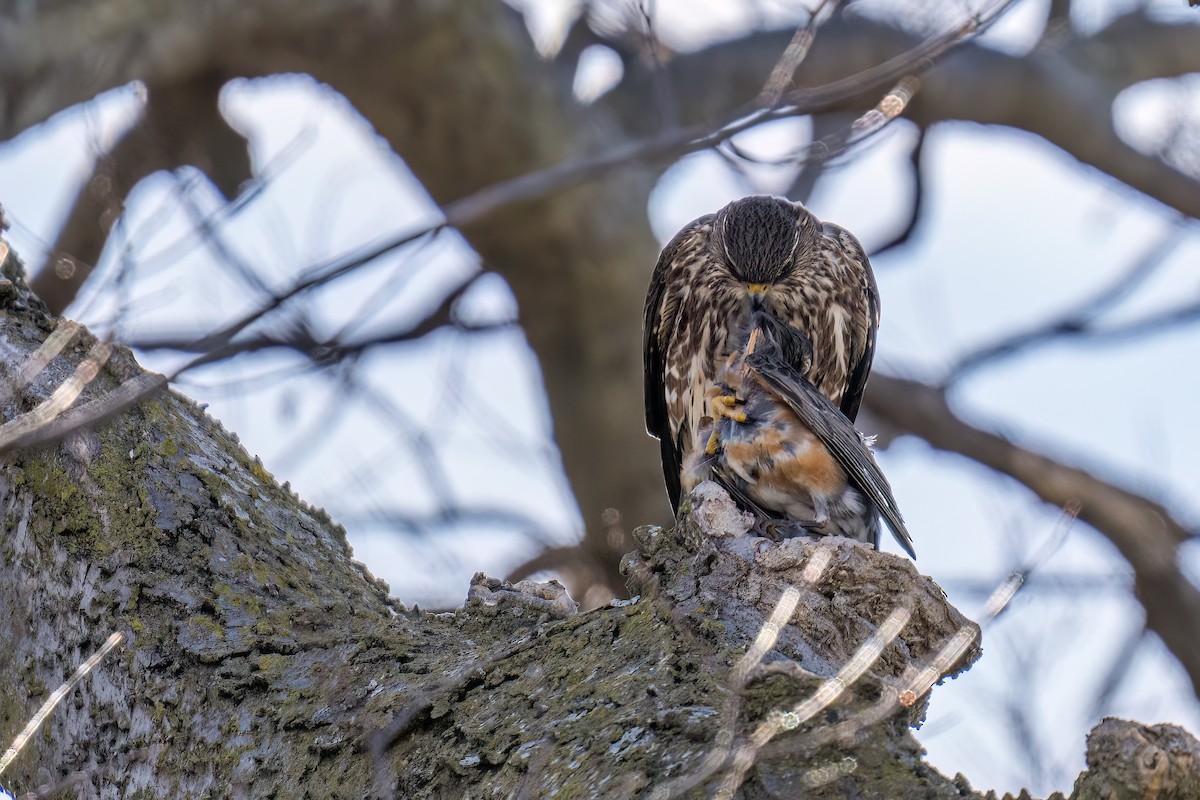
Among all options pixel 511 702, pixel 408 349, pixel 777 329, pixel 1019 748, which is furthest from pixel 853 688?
pixel 408 349

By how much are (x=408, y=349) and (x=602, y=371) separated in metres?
1.07

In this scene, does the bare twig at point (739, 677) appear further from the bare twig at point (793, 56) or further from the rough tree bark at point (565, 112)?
the rough tree bark at point (565, 112)

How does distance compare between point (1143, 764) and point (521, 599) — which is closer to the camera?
point (1143, 764)

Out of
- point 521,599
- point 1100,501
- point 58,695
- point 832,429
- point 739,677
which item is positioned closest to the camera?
point 739,677

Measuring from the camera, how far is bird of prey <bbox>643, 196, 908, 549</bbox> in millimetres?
4145

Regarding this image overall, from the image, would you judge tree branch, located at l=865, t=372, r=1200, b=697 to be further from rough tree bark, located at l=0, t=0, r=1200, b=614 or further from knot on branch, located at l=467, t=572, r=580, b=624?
knot on branch, located at l=467, t=572, r=580, b=624

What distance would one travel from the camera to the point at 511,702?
1.81 metres

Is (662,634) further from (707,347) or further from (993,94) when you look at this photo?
(993,94)

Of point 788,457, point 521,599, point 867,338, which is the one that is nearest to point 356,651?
point 521,599

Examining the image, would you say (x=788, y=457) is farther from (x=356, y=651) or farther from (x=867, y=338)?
(x=356, y=651)

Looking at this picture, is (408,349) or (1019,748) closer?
(1019,748)

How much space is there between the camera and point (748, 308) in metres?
4.16

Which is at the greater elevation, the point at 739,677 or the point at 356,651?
the point at 356,651

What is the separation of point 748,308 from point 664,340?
1.38 feet
